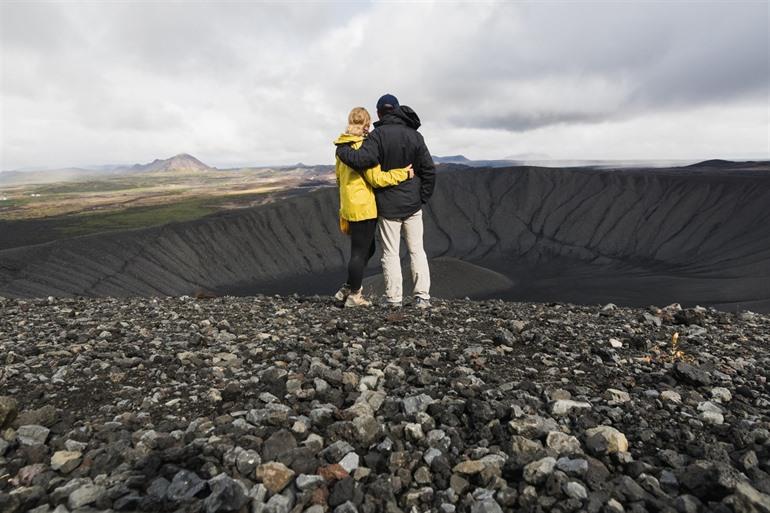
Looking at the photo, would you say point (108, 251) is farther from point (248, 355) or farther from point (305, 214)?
point (248, 355)

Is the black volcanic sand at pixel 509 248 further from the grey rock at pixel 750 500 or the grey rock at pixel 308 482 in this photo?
the grey rock at pixel 308 482

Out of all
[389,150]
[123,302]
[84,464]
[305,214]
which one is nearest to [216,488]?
[84,464]

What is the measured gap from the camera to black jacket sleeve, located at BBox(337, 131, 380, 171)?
719 cm

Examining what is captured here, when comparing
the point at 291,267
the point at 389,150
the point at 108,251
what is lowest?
the point at 291,267

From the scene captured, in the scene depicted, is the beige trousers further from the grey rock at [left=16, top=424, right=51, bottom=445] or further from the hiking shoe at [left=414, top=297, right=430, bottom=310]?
the grey rock at [left=16, top=424, right=51, bottom=445]

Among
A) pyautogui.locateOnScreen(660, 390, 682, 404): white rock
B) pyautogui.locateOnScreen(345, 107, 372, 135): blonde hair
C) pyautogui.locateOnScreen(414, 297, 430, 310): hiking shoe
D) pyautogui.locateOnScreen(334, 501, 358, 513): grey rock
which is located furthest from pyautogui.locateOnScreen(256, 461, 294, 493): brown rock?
pyautogui.locateOnScreen(345, 107, 372, 135): blonde hair

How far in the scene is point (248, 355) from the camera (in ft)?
17.5

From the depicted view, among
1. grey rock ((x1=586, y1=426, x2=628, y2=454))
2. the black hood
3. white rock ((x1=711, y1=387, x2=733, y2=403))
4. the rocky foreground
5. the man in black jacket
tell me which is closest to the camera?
the rocky foreground

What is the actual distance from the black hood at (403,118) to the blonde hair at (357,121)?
263 millimetres

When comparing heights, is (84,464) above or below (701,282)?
above

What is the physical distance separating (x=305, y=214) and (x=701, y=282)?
64.5 metres

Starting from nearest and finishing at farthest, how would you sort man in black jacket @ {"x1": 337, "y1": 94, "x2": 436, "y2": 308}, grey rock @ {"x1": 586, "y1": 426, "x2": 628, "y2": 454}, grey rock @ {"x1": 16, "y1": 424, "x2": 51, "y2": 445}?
grey rock @ {"x1": 586, "y1": 426, "x2": 628, "y2": 454}, grey rock @ {"x1": 16, "y1": 424, "x2": 51, "y2": 445}, man in black jacket @ {"x1": 337, "y1": 94, "x2": 436, "y2": 308}

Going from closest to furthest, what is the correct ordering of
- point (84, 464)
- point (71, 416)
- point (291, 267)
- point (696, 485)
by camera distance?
point (696, 485) → point (84, 464) → point (71, 416) → point (291, 267)

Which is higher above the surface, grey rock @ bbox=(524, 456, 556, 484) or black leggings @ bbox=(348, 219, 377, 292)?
black leggings @ bbox=(348, 219, 377, 292)
